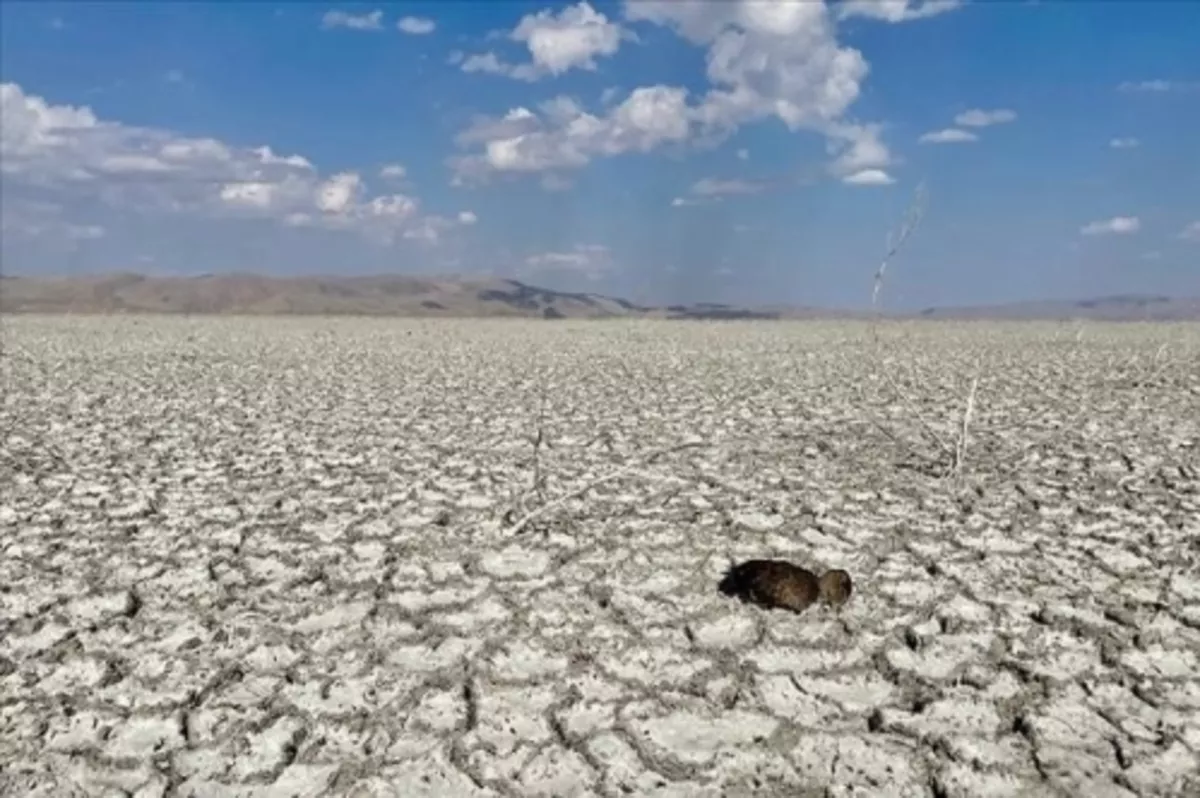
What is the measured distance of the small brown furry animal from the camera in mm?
2832

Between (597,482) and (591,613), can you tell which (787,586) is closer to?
(591,613)

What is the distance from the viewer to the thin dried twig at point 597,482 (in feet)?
11.6

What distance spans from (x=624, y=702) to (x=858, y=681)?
61cm

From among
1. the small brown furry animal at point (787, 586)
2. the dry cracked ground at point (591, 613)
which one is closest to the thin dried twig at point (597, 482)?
the dry cracked ground at point (591, 613)

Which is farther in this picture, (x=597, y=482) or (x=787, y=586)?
(x=597, y=482)

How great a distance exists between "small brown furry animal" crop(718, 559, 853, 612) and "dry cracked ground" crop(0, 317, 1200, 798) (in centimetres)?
5

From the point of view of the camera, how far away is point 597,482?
385 cm

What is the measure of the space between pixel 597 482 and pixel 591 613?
3.41 feet

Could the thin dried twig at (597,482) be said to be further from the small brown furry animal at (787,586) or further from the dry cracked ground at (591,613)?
the small brown furry animal at (787,586)

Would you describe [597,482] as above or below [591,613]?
above

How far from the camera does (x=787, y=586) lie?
2861mm

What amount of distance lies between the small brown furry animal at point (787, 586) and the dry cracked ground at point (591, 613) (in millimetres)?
51

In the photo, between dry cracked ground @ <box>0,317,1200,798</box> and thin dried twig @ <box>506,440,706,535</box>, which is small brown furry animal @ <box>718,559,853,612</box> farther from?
thin dried twig @ <box>506,440,706,535</box>

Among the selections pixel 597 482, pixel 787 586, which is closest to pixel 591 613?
pixel 787 586
